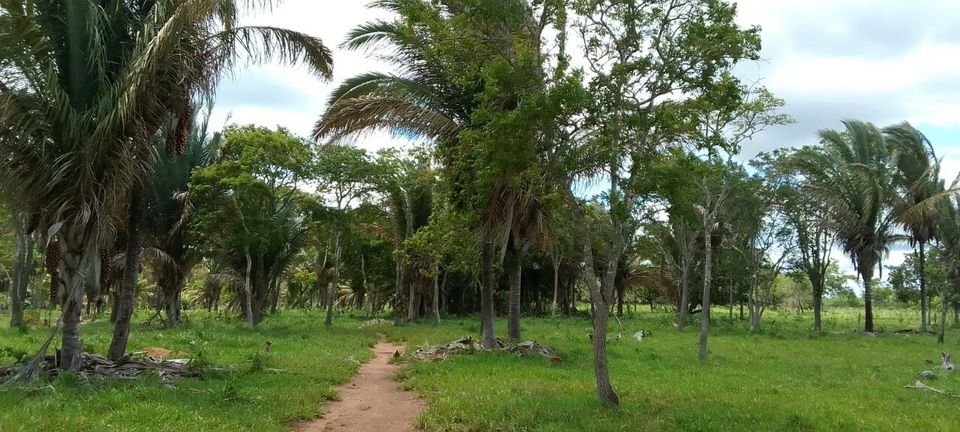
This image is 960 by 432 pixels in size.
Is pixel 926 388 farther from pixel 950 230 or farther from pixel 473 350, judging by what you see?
pixel 950 230

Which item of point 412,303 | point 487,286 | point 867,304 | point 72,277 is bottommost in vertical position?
point 412,303

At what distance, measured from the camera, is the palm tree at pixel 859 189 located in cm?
2666

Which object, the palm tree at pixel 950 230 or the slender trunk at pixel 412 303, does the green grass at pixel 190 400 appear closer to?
the slender trunk at pixel 412 303

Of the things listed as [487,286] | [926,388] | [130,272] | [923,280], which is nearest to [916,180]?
[923,280]

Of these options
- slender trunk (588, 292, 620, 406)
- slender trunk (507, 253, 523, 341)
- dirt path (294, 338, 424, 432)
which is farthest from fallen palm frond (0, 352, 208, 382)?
slender trunk (507, 253, 523, 341)

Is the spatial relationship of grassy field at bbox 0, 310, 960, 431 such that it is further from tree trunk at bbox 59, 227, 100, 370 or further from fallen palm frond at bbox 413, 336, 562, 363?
tree trunk at bbox 59, 227, 100, 370

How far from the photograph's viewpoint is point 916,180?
28.6 m

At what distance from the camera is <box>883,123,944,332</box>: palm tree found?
27344 mm

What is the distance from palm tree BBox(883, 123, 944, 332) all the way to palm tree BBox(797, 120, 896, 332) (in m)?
0.80

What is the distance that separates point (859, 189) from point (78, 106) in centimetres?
2882

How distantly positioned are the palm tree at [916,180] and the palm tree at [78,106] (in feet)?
95.4

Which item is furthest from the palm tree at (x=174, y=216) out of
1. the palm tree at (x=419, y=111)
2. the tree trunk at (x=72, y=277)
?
the tree trunk at (x=72, y=277)

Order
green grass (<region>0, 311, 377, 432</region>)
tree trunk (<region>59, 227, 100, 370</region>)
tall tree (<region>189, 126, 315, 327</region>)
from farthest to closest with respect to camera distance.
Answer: tall tree (<region>189, 126, 315, 327</region>), tree trunk (<region>59, 227, 100, 370</region>), green grass (<region>0, 311, 377, 432</region>)

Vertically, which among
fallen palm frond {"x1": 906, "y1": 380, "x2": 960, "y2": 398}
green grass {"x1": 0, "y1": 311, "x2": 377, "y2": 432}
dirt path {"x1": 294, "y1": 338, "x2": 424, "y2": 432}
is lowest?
dirt path {"x1": 294, "y1": 338, "x2": 424, "y2": 432}
